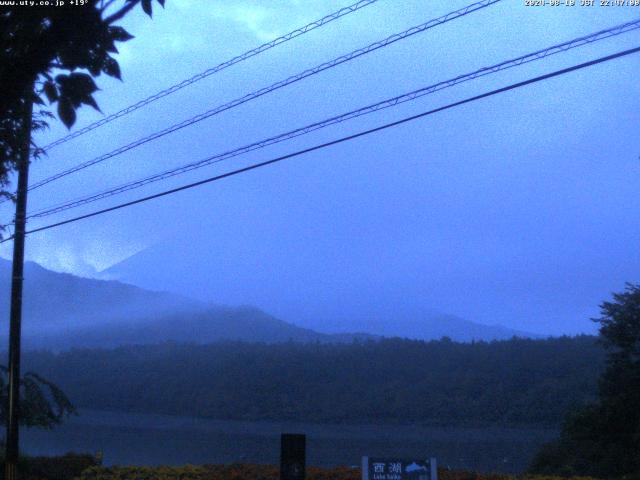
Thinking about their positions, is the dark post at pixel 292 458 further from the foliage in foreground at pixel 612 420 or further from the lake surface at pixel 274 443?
the foliage in foreground at pixel 612 420

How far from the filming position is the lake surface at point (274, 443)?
810 inches

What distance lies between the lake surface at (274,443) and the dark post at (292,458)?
7570mm

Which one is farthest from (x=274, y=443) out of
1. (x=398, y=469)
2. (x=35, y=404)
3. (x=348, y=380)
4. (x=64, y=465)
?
(x=398, y=469)

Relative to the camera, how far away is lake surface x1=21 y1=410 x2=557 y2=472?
20.6m

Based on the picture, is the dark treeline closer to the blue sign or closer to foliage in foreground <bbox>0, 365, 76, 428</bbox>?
foliage in foreground <bbox>0, 365, 76, 428</bbox>

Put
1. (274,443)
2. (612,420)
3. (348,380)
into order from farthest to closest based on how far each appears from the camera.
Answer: (348,380) < (274,443) < (612,420)

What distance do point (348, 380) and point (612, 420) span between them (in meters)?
18.5

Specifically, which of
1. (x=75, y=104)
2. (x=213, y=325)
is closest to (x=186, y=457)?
(x=75, y=104)

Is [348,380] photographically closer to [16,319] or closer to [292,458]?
[16,319]

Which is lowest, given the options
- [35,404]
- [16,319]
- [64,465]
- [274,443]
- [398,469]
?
[274,443]

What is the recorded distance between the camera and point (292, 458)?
366 inches

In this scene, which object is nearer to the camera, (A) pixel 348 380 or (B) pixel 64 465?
(B) pixel 64 465

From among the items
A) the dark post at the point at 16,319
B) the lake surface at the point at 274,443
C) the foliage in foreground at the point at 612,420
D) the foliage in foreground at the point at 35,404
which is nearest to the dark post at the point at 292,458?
the dark post at the point at 16,319

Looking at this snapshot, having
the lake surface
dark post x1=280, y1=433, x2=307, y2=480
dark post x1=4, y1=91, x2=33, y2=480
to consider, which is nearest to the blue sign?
dark post x1=280, y1=433, x2=307, y2=480
